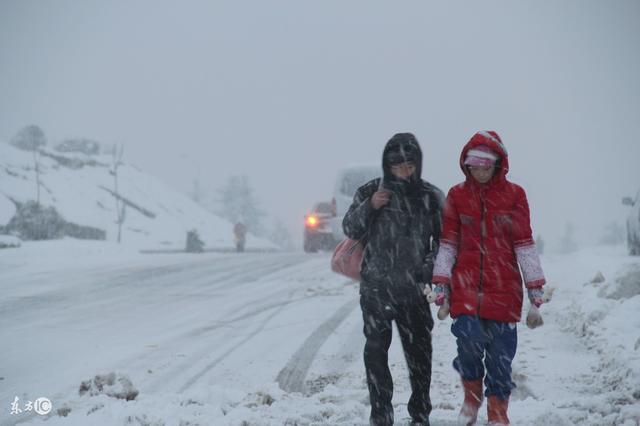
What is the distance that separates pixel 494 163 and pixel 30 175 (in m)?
34.9

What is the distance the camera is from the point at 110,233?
32.8 metres

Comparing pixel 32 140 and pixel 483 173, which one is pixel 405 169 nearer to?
pixel 483 173

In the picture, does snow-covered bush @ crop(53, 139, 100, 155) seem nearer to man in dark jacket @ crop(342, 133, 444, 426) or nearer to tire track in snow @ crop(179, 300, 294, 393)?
tire track in snow @ crop(179, 300, 294, 393)

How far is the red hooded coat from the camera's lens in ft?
11.3

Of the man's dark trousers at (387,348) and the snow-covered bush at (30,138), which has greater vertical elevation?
the snow-covered bush at (30,138)

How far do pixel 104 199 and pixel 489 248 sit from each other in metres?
37.2

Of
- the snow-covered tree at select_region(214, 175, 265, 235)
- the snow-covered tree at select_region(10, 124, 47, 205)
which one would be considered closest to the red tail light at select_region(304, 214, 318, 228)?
the snow-covered tree at select_region(10, 124, 47, 205)

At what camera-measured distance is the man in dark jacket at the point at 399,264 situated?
11.9 feet

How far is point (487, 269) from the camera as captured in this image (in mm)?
3473

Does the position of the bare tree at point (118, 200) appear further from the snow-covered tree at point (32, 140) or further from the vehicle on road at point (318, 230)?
the vehicle on road at point (318, 230)

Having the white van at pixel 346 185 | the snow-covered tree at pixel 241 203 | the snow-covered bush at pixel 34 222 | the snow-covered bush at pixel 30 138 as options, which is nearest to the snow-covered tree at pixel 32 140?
the snow-covered bush at pixel 30 138

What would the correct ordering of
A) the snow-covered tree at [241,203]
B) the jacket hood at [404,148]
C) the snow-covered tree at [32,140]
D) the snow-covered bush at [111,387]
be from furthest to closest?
the snow-covered tree at [241,203], the snow-covered tree at [32,140], the snow-covered bush at [111,387], the jacket hood at [404,148]

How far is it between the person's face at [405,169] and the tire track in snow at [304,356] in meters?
2.18

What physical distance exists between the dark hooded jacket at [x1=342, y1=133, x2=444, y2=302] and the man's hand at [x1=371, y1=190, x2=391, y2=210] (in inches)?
2.2
